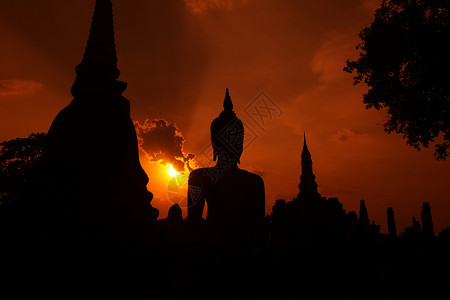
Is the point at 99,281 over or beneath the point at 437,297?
beneath

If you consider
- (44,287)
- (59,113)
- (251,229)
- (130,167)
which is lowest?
(44,287)

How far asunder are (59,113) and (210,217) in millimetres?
5785

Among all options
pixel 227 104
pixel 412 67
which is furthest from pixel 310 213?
pixel 227 104

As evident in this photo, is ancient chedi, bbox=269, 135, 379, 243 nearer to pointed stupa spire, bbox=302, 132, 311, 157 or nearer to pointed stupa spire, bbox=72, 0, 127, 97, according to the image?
pointed stupa spire, bbox=302, 132, 311, 157

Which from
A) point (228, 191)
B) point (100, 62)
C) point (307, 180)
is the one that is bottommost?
point (228, 191)

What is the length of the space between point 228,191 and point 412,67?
9821 mm

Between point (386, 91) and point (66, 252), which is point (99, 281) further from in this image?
point (386, 91)

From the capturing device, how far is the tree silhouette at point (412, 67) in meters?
13.7

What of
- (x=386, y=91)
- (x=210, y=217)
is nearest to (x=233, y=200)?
(x=210, y=217)

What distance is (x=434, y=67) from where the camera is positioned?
1378cm

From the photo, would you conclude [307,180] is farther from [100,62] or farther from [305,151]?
[100,62]

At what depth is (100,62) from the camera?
11.5 meters

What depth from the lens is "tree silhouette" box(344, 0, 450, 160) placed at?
13.7 m

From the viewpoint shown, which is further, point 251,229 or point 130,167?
point 130,167
